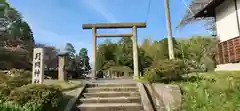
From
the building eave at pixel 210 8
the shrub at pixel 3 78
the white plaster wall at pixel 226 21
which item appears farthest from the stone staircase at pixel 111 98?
the building eave at pixel 210 8

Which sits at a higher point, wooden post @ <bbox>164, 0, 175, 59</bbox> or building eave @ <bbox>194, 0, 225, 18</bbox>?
building eave @ <bbox>194, 0, 225, 18</bbox>

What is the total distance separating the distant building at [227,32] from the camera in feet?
37.9

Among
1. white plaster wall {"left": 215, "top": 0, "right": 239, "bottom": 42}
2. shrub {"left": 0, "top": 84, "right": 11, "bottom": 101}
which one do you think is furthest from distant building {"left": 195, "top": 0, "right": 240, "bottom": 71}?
shrub {"left": 0, "top": 84, "right": 11, "bottom": 101}

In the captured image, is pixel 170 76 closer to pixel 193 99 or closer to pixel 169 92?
pixel 169 92

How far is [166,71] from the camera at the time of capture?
852 centimetres

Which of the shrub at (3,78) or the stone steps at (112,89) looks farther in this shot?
the stone steps at (112,89)

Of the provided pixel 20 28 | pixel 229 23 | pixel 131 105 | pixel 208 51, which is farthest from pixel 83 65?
pixel 131 105

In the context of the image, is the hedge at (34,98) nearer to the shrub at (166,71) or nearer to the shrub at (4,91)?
the shrub at (4,91)

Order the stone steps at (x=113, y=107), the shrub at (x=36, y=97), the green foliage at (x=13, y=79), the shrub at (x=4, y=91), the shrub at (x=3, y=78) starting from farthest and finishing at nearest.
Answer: the shrub at (x=3, y=78), the green foliage at (x=13, y=79), the stone steps at (x=113, y=107), the shrub at (x=4, y=91), the shrub at (x=36, y=97)

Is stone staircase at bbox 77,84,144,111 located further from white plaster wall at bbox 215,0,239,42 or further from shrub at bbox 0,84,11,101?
white plaster wall at bbox 215,0,239,42

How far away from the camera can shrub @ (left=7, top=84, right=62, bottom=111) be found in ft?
20.3

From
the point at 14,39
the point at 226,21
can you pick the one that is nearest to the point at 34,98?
the point at 226,21

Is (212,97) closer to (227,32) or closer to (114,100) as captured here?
(114,100)

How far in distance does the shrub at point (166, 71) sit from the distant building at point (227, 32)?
14.7 feet
